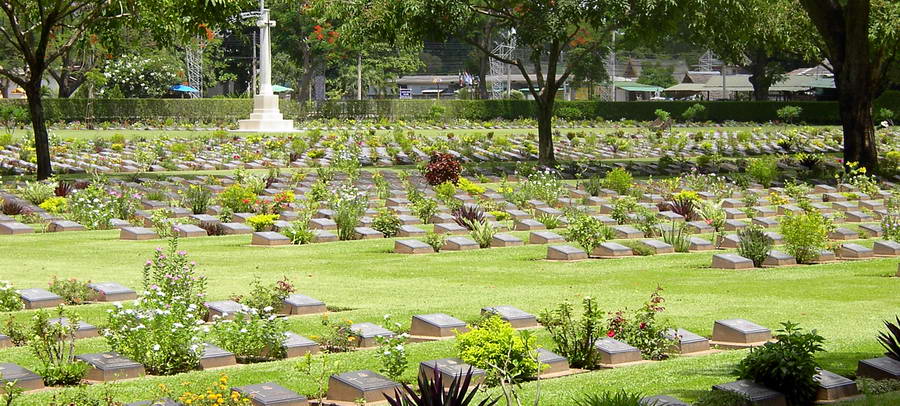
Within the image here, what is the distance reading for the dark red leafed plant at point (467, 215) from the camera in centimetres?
1644

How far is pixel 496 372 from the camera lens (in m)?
7.41

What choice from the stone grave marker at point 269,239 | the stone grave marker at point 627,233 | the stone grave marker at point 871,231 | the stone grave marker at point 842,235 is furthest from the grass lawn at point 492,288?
the stone grave marker at point 871,231

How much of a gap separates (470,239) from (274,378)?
25.4 feet

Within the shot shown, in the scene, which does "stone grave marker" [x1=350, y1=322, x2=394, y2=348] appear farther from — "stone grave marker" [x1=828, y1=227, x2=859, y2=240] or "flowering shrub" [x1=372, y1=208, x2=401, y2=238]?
"stone grave marker" [x1=828, y1=227, x2=859, y2=240]

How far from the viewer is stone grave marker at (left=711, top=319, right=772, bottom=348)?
881cm

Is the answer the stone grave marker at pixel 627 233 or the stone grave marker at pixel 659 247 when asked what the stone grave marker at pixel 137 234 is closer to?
the stone grave marker at pixel 627 233

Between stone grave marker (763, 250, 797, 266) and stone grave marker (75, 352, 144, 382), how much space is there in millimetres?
8071

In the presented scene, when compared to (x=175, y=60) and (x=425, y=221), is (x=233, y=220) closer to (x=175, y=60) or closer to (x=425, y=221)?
(x=425, y=221)

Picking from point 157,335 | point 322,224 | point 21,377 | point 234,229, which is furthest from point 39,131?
point 21,377

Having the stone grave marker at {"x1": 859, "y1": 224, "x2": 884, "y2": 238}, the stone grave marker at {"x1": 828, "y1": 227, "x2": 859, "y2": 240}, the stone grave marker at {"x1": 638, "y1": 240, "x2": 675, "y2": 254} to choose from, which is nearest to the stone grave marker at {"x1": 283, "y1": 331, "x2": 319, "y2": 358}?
the stone grave marker at {"x1": 638, "y1": 240, "x2": 675, "y2": 254}

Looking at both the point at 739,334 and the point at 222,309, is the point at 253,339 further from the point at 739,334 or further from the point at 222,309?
the point at 739,334

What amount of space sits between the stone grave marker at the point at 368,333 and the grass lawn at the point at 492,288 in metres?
0.28

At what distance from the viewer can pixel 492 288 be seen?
11.8 meters

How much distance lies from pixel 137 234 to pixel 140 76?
143 feet
